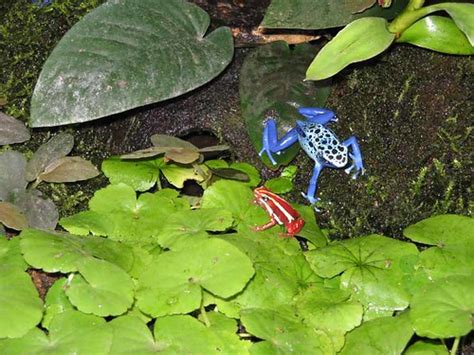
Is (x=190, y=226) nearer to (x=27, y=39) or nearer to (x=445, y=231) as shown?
(x=445, y=231)

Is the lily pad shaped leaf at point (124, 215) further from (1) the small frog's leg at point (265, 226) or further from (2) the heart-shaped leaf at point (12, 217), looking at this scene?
(1) the small frog's leg at point (265, 226)

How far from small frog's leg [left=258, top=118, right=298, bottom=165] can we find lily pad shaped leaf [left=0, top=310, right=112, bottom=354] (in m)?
0.92

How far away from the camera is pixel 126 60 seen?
9.27 ft

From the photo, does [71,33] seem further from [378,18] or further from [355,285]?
[355,285]

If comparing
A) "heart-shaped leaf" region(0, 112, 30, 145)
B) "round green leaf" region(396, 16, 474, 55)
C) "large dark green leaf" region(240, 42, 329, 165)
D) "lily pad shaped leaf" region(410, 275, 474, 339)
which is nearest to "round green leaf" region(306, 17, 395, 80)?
"round green leaf" region(396, 16, 474, 55)

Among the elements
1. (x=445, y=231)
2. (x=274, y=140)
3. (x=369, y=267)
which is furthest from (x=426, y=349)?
(x=274, y=140)

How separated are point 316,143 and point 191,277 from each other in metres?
0.74

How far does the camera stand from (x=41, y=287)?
2.51 m

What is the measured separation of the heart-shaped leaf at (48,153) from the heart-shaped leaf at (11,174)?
0.03 m

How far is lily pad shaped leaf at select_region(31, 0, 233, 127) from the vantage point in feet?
9.03

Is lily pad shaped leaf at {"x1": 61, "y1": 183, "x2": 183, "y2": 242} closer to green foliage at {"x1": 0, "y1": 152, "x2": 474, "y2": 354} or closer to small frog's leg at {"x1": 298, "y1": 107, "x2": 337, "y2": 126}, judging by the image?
green foliage at {"x1": 0, "y1": 152, "x2": 474, "y2": 354}

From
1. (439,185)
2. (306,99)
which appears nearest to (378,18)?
(306,99)

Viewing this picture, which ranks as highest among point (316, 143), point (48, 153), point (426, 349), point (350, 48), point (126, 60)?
point (350, 48)

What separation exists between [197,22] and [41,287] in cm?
112
